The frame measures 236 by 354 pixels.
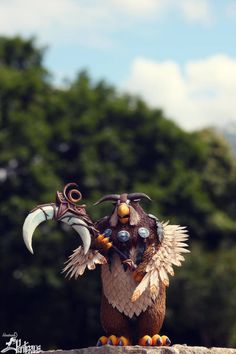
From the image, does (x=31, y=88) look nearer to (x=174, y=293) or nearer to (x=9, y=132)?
(x=9, y=132)

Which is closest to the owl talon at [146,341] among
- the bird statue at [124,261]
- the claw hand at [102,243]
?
the bird statue at [124,261]

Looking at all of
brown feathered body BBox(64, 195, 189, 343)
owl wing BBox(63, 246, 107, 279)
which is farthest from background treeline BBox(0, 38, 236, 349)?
brown feathered body BBox(64, 195, 189, 343)

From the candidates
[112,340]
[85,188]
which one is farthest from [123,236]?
[85,188]

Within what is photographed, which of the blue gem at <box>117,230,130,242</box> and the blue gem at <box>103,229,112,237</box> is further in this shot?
the blue gem at <box>103,229,112,237</box>

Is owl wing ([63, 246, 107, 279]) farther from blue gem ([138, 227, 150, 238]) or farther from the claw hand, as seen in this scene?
blue gem ([138, 227, 150, 238])

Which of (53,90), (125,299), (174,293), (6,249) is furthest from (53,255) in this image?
(125,299)

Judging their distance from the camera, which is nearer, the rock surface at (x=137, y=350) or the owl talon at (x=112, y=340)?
the rock surface at (x=137, y=350)

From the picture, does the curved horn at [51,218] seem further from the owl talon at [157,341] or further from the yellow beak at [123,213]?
the owl talon at [157,341]
